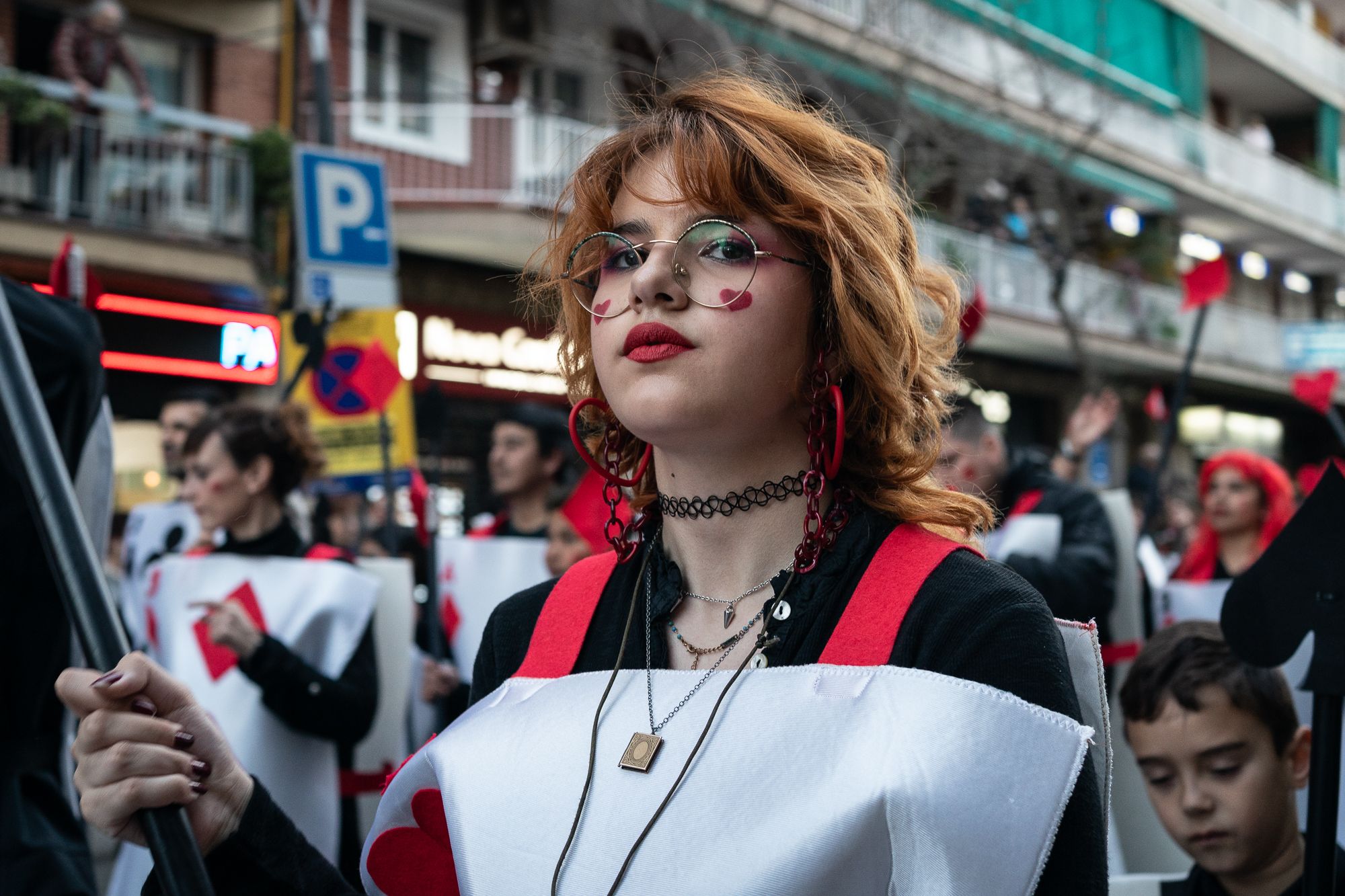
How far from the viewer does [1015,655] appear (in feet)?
4.71

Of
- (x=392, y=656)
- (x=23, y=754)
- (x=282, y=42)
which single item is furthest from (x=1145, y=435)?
(x=23, y=754)

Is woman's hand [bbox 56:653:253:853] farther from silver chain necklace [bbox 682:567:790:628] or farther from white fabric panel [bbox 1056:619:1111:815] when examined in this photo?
white fabric panel [bbox 1056:619:1111:815]

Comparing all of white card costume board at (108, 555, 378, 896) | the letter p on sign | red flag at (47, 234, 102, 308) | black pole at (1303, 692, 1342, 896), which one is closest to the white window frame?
the letter p on sign

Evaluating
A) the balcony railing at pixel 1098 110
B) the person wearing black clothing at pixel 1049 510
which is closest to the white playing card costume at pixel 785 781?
the person wearing black clothing at pixel 1049 510

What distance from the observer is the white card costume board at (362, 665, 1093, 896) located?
132cm

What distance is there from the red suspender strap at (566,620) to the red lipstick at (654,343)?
0.32 meters

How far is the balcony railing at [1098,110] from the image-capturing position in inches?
496

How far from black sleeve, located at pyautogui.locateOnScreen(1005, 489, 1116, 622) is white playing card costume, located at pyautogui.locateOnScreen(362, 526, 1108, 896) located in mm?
3247

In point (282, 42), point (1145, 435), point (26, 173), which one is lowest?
point (1145, 435)

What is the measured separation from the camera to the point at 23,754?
223 centimetres

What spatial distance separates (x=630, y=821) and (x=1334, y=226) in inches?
1233

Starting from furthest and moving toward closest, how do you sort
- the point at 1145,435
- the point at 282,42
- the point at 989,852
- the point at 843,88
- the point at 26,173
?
the point at 1145,435
the point at 843,88
the point at 282,42
the point at 26,173
the point at 989,852

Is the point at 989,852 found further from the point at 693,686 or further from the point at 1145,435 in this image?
the point at 1145,435

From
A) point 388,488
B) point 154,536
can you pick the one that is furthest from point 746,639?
point 154,536
